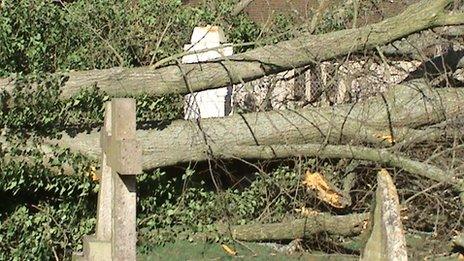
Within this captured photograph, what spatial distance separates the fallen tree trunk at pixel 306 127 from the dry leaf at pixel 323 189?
385 mm

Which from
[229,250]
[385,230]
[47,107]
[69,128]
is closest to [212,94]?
[229,250]

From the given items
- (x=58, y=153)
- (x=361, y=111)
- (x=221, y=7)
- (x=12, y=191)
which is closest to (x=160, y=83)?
(x=58, y=153)

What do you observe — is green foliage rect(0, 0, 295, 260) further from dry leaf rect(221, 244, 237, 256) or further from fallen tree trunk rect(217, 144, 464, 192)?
fallen tree trunk rect(217, 144, 464, 192)

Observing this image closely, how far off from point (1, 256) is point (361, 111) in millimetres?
4067

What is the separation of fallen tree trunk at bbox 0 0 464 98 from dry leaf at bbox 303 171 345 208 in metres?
1.18

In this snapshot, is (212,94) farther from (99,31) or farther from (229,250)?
(229,250)

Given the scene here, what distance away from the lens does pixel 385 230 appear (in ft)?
11.8

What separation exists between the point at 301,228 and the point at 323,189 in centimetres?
58

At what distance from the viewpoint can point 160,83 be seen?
8.70 meters

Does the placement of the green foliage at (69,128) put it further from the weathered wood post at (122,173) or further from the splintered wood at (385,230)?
the splintered wood at (385,230)

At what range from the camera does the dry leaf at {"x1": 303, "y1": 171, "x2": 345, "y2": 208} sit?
9.38m

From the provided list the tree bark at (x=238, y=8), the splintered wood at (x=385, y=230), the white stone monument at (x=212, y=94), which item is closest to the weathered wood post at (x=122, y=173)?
the splintered wood at (x=385, y=230)

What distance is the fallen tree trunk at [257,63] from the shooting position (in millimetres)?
8578

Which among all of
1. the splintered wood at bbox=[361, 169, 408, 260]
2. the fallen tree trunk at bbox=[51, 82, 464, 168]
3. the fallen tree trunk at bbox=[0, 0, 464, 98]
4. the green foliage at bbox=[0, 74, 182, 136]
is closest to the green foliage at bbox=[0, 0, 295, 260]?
the green foliage at bbox=[0, 74, 182, 136]
